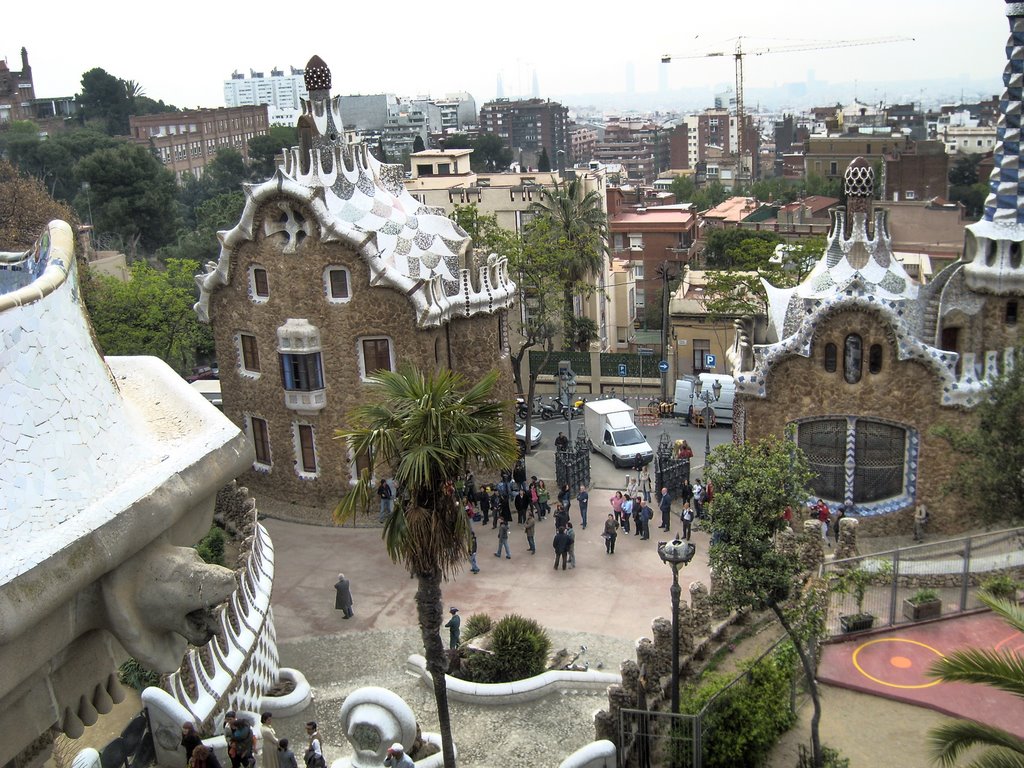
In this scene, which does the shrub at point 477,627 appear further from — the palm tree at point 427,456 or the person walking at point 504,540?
the palm tree at point 427,456

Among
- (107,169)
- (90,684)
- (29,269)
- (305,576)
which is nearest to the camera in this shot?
(90,684)

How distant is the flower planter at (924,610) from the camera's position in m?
19.1

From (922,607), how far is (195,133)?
114495 millimetres

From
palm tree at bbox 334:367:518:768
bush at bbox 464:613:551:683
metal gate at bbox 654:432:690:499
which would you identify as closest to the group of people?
palm tree at bbox 334:367:518:768

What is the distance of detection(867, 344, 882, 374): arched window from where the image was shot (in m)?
24.0

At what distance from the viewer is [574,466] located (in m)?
28.4

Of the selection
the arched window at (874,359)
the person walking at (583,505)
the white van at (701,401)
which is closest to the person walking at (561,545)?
the person walking at (583,505)

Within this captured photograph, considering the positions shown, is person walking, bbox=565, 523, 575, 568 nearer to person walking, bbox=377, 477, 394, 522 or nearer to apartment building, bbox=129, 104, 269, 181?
person walking, bbox=377, 477, 394, 522

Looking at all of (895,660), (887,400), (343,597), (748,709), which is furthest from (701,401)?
(748,709)

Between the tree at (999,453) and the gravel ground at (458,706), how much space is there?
7.43m

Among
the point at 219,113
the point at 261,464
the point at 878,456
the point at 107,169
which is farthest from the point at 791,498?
the point at 219,113

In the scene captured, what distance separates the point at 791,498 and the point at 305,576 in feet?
42.5

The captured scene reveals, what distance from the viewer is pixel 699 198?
385 ft

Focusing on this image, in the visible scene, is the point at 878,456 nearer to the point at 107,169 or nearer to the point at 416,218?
the point at 416,218
